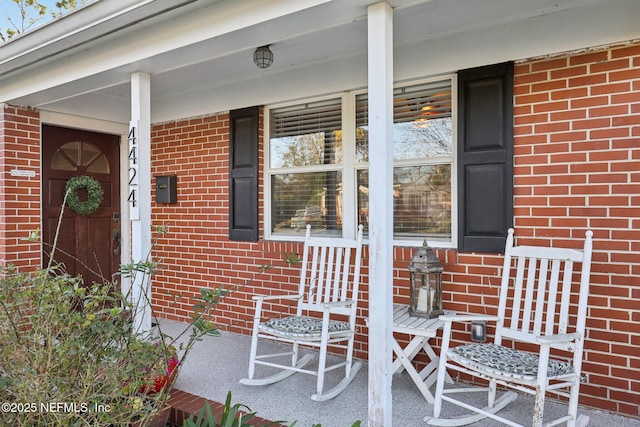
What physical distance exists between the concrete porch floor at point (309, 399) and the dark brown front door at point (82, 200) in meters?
1.75

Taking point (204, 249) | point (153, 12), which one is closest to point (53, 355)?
point (153, 12)

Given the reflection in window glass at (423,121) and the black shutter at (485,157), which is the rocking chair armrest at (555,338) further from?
the reflection in window glass at (423,121)

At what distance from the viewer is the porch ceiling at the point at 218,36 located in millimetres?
2213

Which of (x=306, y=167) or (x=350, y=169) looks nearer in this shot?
(x=350, y=169)

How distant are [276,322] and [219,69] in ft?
7.24

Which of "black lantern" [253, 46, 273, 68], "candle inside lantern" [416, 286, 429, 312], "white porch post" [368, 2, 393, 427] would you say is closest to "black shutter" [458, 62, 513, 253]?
"candle inside lantern" [416, 286, 429, 312]

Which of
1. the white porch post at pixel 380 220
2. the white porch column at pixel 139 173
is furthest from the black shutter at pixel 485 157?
the white porch column at pixel 139 173

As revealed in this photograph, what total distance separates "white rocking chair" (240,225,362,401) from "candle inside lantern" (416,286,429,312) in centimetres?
44

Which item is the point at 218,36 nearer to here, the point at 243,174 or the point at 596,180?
the point at 243,174

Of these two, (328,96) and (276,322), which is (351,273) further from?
(328,96)

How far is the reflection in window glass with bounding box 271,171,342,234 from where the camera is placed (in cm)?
355

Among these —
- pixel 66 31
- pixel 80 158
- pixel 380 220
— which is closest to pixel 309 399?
pixel 380 220

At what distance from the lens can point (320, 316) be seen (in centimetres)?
352

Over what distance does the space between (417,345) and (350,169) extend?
149cm
